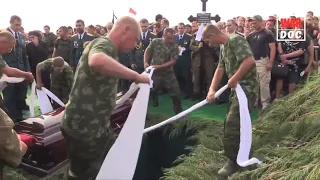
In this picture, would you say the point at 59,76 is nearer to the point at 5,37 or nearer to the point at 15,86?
the point at 15,86

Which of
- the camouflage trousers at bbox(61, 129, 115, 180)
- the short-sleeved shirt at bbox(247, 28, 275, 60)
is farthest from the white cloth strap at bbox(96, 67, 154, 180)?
the short-sleeved shirt at bbox(247, 28, 275, 60)

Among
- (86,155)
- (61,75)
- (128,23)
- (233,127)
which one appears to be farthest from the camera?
(61,75)

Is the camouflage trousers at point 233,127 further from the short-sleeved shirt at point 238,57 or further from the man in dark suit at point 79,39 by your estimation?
the man in dark suit at point 79,39

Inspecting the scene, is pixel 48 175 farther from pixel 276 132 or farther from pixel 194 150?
pixel 276 132

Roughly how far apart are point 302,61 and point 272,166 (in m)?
3.43

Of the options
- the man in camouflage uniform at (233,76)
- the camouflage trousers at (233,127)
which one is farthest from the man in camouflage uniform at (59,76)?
the camouflage trousers at (233,127)

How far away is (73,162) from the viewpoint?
9.37 feet

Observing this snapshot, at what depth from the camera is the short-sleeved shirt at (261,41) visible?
6.29 m

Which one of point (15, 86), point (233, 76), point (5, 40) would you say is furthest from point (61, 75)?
point (233, 76)

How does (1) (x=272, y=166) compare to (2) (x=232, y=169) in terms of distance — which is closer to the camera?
(1) (x=272, y=166)

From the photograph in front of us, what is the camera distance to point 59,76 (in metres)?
5.48

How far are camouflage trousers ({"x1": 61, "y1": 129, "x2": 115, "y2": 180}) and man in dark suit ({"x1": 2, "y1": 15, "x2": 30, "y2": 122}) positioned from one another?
409 centimetres

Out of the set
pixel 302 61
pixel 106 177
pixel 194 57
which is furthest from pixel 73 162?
pixel 194 57

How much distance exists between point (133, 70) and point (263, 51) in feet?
7.52
